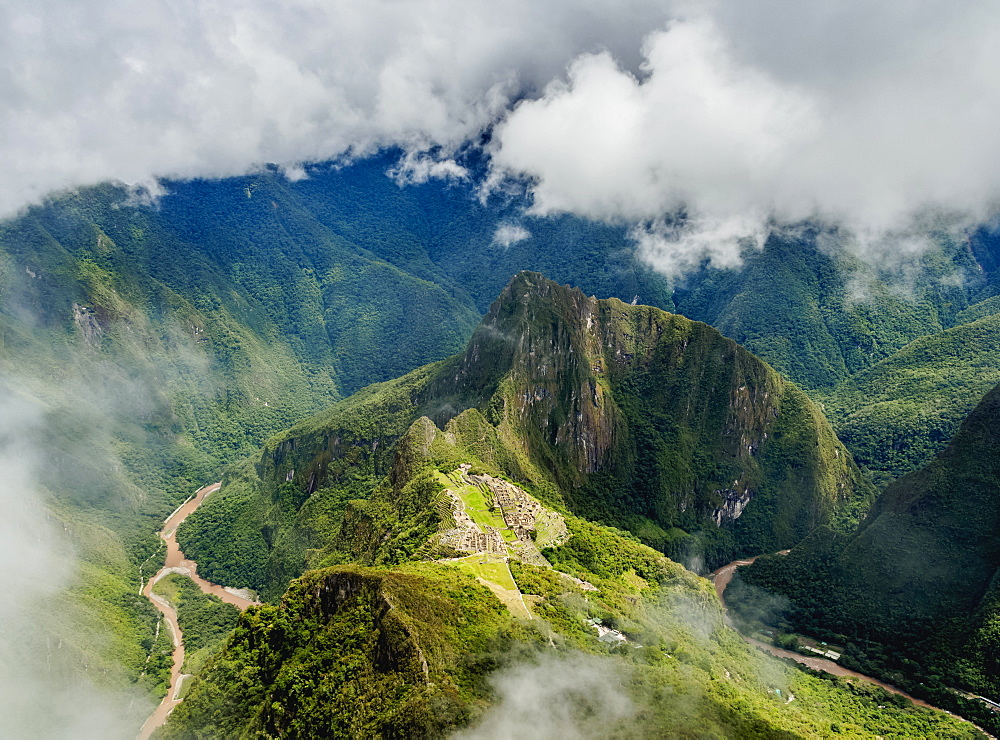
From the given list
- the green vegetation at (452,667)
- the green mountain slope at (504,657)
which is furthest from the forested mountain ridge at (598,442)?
the green vegetation at (452,667)

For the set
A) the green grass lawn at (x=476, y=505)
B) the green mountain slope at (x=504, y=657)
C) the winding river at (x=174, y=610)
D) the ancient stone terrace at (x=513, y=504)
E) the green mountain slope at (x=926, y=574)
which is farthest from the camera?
the winding river at (x=174, y=610)

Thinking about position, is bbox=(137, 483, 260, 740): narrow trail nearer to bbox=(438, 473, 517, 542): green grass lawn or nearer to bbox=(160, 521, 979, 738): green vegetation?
bbox=(160, 521, 979, 738): green vegetation

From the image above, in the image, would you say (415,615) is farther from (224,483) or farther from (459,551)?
(224,483)

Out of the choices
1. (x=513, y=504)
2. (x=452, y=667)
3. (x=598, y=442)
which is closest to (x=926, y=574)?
(x=598, y=442)

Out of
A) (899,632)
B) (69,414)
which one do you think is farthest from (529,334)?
(69,414)

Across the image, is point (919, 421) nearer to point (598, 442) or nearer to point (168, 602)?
point (598, 442)

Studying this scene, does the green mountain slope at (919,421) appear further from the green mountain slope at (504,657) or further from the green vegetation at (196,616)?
the green vegetation at (196,616)
